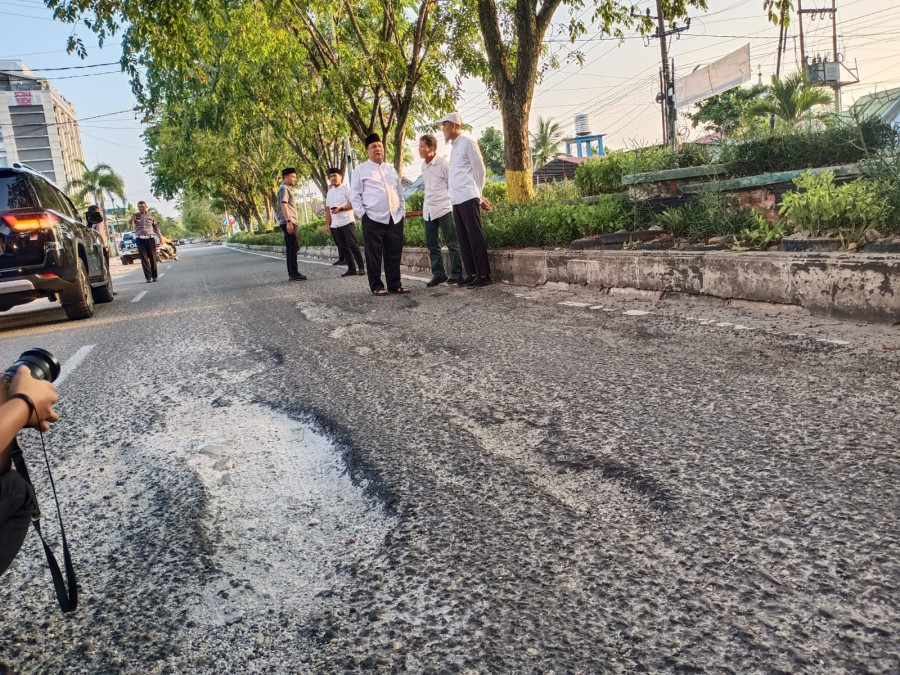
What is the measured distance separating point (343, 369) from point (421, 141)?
16.5 feet

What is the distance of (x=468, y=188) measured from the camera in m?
7.98

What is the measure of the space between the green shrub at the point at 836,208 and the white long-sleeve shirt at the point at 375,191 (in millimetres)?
4807

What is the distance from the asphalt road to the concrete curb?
0.89 feet

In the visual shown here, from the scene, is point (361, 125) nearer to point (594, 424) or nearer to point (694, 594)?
point (594, 424)

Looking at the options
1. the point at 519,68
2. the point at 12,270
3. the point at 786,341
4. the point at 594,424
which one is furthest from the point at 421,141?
the point at 594,424

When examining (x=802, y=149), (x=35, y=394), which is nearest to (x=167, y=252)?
(x=802, y=149)

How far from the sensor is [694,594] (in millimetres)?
1674

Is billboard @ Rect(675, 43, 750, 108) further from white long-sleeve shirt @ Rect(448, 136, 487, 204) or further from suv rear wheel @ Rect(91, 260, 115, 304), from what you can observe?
suv rear wheel @ Rect(91, 260, 115, 304)

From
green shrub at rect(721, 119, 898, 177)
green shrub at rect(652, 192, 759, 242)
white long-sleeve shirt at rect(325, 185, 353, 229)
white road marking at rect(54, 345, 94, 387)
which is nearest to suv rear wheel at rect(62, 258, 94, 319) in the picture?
white road marking at rect(54, 345, 94, 387)

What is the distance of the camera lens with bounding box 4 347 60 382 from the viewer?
5.14ft

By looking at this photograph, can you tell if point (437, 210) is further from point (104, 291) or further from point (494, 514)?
point (494, 514)

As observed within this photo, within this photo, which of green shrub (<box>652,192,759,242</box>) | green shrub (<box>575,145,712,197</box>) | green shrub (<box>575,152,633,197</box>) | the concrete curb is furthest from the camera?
green shrub (<box>575,152,633,197</box>)

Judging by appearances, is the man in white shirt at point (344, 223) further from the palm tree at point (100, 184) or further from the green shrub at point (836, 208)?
the palm tree at point (100, 184)

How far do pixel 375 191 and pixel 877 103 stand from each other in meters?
5.47
